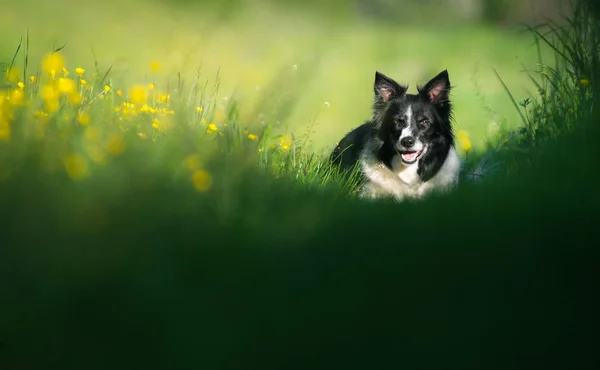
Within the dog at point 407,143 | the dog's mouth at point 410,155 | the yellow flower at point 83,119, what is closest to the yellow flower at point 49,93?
the yellow flower at point 83,119

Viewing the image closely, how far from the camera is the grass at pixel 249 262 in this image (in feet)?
6.11

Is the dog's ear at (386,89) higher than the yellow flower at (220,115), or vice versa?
the dog's ear at (386,89)

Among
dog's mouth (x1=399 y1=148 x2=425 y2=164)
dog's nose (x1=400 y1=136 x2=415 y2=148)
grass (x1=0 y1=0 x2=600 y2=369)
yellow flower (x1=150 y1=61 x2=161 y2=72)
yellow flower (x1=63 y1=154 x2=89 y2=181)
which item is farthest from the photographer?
dog's mouth (x1=399 y1=148 x2=425 y2=164)

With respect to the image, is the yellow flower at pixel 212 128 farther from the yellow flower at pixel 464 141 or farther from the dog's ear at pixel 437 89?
the yellow flower at pixel 464 141

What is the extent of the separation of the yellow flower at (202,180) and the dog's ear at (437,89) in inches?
134

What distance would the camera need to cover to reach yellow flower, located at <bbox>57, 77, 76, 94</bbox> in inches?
108

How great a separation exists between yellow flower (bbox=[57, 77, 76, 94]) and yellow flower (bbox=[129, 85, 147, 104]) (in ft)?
0.80

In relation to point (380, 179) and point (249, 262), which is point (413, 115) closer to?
point (380, 179)

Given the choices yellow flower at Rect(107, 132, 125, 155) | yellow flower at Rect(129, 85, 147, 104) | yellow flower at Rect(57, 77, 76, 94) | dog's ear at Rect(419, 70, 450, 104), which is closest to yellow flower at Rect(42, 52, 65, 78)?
yellow flower at Rect(57, 77, 76, 94)

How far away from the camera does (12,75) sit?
2.86 meters

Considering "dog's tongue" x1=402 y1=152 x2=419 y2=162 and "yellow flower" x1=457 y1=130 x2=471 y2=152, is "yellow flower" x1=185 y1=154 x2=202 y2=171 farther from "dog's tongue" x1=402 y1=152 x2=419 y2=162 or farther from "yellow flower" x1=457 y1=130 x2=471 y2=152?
"yellow flower" x1=457 y1=130 x2=471 y2=152

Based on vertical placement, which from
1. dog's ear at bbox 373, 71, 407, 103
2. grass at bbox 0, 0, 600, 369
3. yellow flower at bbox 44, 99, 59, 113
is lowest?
grass at bbox 0, 0, 600, 369

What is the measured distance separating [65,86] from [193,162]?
37.5 inches

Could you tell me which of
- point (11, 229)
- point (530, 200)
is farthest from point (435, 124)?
point (11, 229)
